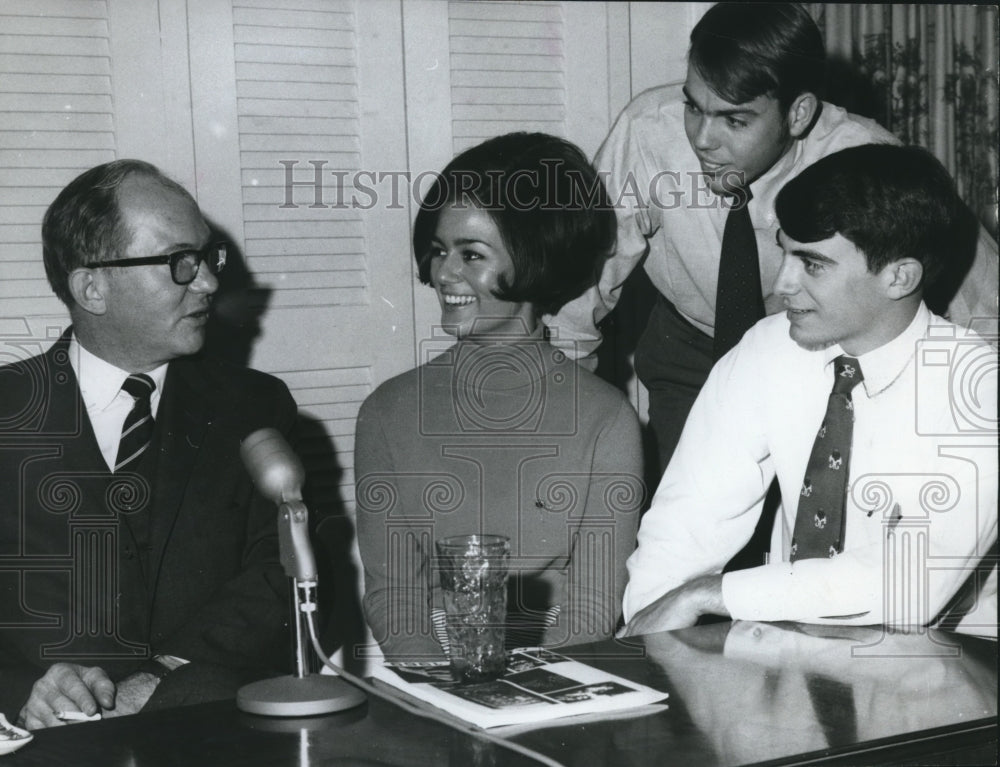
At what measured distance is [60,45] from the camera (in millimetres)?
2477

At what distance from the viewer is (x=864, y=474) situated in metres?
1.88

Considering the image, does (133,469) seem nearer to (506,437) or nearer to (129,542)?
(129,542)

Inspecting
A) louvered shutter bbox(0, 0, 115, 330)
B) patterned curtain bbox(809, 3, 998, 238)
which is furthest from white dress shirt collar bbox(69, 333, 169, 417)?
patterned curtain bbox(809, 3, 998, 238)

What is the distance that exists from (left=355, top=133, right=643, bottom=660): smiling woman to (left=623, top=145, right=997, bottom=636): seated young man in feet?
0.61

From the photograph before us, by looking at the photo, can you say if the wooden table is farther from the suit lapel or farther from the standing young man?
the standing young man

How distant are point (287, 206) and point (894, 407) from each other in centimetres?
150

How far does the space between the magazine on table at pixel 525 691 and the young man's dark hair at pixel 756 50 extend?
1.33m

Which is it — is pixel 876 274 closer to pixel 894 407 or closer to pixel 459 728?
pixel 894 407

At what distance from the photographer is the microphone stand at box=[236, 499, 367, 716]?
1224 mm

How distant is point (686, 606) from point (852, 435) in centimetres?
44

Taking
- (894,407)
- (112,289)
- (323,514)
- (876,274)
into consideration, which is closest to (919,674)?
(894,407)

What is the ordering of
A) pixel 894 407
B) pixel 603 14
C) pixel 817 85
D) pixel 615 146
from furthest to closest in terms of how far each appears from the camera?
1. pixel 603 14
2. pixel 615 146
3. pixel 817 85
4. pixel 894 407
